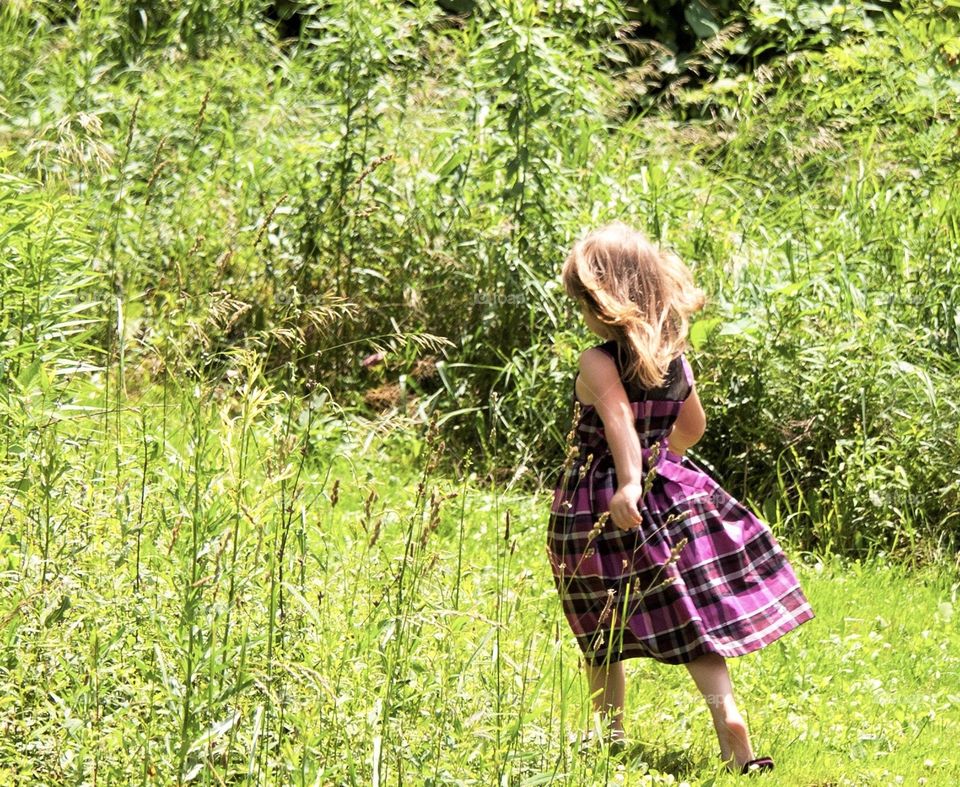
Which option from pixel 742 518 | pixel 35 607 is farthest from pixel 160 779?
pixel 742 518

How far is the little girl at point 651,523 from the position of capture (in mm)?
3488

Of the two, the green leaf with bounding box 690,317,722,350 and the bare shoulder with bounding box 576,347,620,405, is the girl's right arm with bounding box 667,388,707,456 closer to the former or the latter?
the bare shoulder with bounding box 576,347,620,405

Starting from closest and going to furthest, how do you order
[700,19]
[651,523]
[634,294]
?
[651,523]
[634,294]
[700,19]

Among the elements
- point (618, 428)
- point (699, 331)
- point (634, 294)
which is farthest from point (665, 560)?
point (699, 331)

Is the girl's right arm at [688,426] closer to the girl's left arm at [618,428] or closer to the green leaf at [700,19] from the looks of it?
the girl's left arm at [618,428]

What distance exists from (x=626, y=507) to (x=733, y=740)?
26.1 inches

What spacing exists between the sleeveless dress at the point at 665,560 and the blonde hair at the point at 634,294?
63 millimetres

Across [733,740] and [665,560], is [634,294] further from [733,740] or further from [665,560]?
[733,740]

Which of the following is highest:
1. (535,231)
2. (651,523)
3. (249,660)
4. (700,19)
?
(700,19)

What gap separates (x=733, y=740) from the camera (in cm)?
350

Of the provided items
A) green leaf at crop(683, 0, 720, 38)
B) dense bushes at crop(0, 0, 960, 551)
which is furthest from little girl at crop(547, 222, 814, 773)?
green leaf at crop(683, 0, 720, 38)

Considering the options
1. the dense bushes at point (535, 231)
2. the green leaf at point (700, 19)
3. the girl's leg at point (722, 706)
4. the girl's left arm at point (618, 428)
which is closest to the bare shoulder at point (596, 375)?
the girl's left arm at point (618, 428)

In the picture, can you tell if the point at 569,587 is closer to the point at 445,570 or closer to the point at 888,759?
the point at 445,570

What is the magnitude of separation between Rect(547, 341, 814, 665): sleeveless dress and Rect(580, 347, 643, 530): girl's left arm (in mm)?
56
